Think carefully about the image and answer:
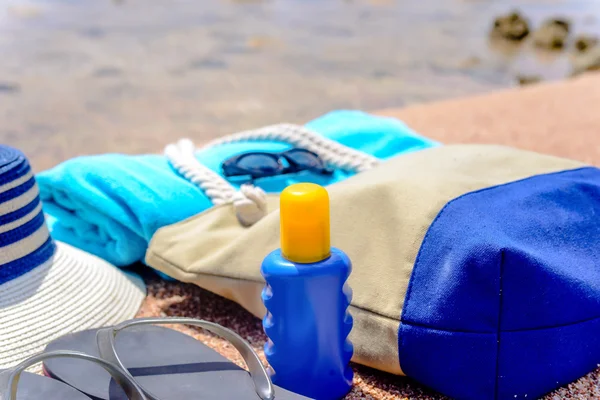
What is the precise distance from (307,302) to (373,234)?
25 cm

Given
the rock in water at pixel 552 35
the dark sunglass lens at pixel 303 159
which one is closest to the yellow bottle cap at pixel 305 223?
the dark sunglass lens at pixel 303 159

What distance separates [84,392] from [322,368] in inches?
14.4

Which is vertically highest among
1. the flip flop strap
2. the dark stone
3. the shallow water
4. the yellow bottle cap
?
the yellow bottle cap

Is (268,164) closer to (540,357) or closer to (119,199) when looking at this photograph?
(119,199)

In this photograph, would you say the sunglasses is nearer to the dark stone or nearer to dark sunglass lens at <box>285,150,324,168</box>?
dark sunglass lens at <box>285,150,324,168</box>

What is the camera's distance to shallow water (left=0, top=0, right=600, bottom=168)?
13.6ft

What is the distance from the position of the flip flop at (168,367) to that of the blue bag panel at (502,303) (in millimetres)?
234

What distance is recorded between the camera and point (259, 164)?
1510 mm

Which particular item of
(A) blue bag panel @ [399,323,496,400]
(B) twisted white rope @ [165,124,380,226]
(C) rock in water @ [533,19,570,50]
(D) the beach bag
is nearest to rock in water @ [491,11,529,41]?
(C) rock in water @ [533,19,570,50]

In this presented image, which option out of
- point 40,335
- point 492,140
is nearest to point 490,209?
point 40,335

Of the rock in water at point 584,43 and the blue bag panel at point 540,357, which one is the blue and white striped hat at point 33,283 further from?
the rock in water at point 584,43

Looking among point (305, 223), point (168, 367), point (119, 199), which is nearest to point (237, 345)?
point (168, 367)

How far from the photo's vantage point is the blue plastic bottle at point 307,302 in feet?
2.96

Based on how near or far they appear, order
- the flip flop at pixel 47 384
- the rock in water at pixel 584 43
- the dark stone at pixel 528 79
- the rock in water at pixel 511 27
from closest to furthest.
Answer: the flip flop at pixel 47 384
the dark stone at pixel 528 79
the rock in water at pixel 584 43
the rock in water at pixel 511 27
